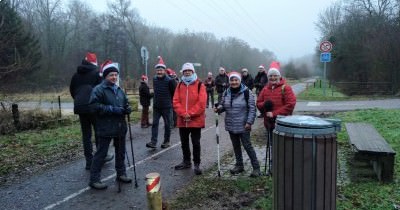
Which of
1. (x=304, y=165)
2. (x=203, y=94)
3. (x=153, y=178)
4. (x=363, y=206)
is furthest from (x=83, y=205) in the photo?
(x=363, y=206)

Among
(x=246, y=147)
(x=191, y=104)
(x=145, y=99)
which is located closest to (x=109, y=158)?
(x=191, y=104)

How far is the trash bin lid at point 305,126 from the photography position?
12.8 feet

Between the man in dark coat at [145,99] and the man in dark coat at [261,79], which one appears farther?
the man in dark coat at [261,79]

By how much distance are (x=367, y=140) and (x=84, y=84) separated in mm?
5012

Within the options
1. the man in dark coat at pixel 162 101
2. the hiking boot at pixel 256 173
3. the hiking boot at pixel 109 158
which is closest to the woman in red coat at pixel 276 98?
the hiking boot at pixel 256 173

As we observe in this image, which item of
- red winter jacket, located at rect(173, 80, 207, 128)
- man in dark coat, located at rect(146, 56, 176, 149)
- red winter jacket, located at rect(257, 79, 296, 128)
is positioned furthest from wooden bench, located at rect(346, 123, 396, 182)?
man in dark coat, located at rect(146, 56, 176, 149)

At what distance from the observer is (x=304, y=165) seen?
Answer: 391 centimetres

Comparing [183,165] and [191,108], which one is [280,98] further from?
[183,165]

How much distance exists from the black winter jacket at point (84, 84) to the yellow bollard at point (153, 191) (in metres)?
3.43

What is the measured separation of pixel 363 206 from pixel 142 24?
73989 mm

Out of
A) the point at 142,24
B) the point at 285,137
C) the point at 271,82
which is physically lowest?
the point at 285,137

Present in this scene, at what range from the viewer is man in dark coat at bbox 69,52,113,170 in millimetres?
7504

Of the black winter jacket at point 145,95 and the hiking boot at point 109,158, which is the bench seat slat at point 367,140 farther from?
the black winter jacket at point 145,95

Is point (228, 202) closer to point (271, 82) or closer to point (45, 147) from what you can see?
point (271, 82)
